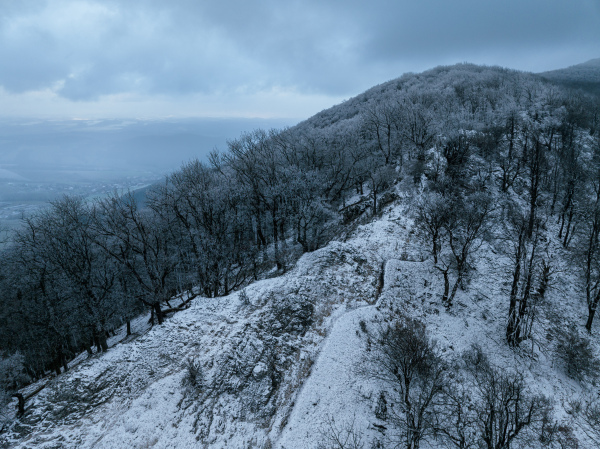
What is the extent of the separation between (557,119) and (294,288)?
211ft

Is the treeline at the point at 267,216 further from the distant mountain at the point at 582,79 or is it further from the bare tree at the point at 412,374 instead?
the distant mountain at the point at 582,79

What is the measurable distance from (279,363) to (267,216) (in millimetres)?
20536

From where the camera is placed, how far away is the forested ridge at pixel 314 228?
69.4ft

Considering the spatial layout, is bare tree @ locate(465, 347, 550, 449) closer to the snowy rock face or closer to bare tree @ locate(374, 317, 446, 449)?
bare tree @ locate(374, 317, 446, 449)

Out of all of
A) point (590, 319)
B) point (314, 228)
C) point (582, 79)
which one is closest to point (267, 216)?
point (314, 228)

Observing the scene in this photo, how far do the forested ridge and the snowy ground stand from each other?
1.66m

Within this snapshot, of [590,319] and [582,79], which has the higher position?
[582,79]

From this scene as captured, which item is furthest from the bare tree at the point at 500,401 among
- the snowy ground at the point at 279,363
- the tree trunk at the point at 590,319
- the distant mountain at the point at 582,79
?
the distant mountain at the point at 582,79

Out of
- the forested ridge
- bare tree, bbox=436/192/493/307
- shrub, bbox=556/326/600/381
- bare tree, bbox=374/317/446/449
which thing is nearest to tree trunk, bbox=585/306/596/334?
the forested ridge

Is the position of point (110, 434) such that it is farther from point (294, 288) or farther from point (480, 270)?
point (480, 270)

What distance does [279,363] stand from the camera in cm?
1672

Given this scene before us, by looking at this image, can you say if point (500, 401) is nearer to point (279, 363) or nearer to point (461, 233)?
point (279, 363)

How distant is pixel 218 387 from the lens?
15.2m

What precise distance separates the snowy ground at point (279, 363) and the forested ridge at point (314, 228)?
1.66m
